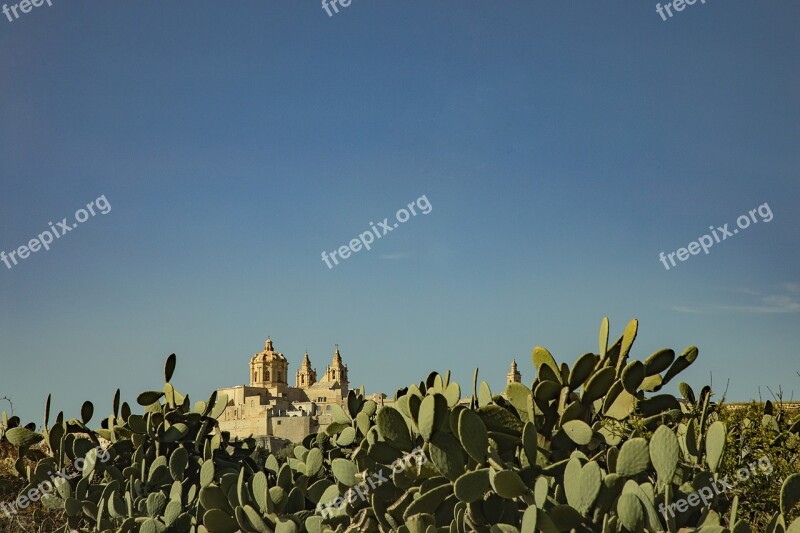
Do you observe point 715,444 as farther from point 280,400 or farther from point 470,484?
point 280,400

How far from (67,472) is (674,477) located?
17.4ft

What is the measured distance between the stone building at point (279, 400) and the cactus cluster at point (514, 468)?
41.5 metres

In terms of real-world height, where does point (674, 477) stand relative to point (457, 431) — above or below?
below

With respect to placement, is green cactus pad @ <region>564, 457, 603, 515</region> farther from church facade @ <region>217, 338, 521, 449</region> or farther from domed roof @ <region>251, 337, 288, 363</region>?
domed roof @ <region>251, 337, 288, 363</region>

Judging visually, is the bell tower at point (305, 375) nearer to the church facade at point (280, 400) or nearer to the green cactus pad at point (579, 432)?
the church facade at point (280, 400)

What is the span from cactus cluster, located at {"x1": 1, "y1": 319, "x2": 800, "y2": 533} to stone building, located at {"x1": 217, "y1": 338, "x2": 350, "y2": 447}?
41.5m

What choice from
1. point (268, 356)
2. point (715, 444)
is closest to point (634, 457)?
point (715, 444)

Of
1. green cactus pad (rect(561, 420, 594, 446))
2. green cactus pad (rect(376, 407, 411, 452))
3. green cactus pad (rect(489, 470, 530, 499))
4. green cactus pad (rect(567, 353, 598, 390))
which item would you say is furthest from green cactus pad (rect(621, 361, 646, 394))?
green cactus pad (rect(376, 407, 411, 452))

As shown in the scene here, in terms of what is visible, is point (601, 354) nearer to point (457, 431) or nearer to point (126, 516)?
point (457, 431)

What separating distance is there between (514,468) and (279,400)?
75674 mm

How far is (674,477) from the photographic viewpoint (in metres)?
4.48

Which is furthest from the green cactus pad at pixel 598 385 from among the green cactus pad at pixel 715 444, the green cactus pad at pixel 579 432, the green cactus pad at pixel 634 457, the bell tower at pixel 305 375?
the bell tower at pixel 305 375

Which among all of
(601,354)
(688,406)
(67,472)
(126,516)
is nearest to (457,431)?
(601,354)

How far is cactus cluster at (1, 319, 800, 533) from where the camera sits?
431 cm
